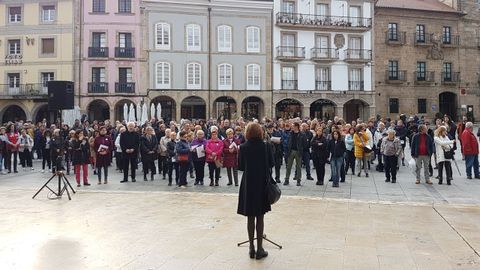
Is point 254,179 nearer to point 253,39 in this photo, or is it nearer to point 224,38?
point 224,38

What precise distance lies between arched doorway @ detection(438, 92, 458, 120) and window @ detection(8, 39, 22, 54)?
37811 millimetres

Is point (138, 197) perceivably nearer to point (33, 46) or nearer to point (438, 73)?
point (33, 46)

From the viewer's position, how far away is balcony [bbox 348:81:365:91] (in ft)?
122

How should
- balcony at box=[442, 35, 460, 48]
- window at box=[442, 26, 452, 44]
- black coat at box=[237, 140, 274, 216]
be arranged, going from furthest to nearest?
1. window at box=[442, 26, 452, 44]
2. balcony at box=[442, 35, 460, 48]
3. black coat at box=[237, 140, 274, 216]

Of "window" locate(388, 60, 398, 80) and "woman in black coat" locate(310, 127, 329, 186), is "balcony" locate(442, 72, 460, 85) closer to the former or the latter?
"window" locate(388, 60, 398, 80)

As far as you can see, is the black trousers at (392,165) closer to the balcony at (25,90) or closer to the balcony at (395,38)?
the balcony at (25,90)

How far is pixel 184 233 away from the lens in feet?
23.2

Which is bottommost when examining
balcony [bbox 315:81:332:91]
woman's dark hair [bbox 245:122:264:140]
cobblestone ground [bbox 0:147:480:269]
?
cobblestone ground [bbox 0:147:480:269]

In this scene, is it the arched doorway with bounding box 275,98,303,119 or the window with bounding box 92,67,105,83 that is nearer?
the window with bounding box 92,67,105,83

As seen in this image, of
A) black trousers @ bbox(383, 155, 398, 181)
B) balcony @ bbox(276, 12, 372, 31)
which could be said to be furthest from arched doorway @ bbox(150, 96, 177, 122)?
black trousers @ bbox(383, 155, 398, 181)

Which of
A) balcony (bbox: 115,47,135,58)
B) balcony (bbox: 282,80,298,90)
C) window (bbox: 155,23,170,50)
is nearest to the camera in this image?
balcony (bbox: 115,47,135,58)

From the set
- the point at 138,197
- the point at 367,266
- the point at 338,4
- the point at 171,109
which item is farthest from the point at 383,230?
the point at 338,4

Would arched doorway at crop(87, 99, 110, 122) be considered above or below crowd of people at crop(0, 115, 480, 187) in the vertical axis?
above

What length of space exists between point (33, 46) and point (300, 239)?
32894 millimetres
